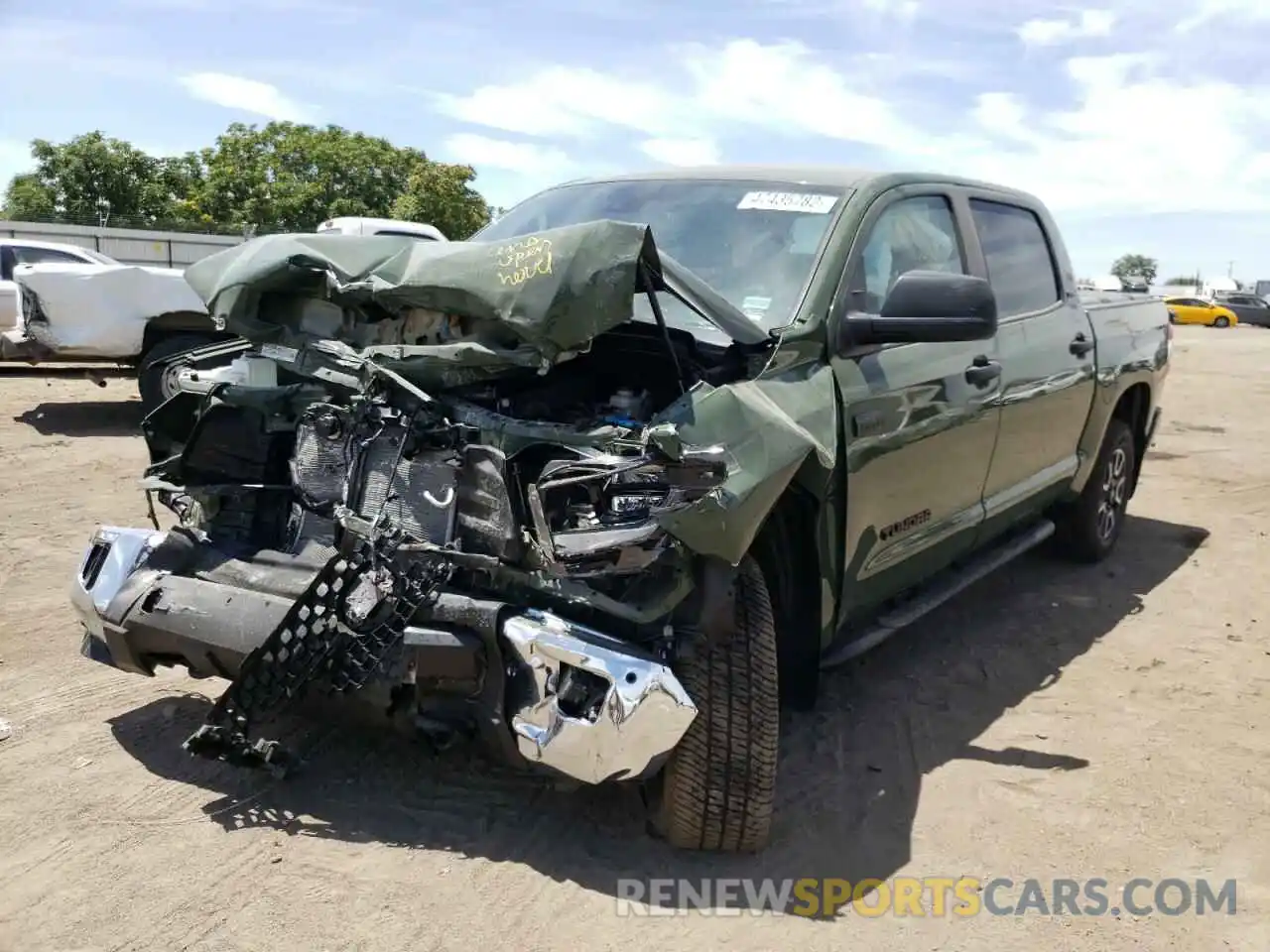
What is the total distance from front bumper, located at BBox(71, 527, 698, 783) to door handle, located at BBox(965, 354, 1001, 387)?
2.03m

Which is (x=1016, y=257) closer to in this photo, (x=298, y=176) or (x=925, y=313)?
(x=925, y=313)

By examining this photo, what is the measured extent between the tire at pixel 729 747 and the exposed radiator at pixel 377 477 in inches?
30.8

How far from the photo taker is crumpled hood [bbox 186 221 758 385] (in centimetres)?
290

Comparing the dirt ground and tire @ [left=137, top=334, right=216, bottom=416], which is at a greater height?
tire @ [left=137, top=334, right=216, bottom=416]

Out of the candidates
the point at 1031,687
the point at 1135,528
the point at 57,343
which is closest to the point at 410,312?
the point at 1031,687

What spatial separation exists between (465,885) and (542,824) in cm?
36

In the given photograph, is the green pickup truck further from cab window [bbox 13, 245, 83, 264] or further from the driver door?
cab window [bbox 13, 245, 83, 264]

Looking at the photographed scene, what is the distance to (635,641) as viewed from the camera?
2.82 m

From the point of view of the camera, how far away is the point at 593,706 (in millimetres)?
2650

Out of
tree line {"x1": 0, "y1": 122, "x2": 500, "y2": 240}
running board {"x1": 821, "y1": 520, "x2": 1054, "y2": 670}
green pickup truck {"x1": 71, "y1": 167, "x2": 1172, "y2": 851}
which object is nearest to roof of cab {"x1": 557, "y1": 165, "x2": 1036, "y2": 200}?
green pickup truck {"x1": 71, "y1": 167, "x2": 1172, "y2": 851}

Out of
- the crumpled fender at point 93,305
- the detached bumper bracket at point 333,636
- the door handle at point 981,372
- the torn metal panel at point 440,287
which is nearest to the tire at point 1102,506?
the door handle at point 981,372

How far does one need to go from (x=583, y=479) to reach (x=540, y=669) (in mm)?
475

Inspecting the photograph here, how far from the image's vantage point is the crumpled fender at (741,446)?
8.68 ft

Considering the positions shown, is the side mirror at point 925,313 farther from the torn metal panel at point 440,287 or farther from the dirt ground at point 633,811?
the dirt ground at point 633,811
